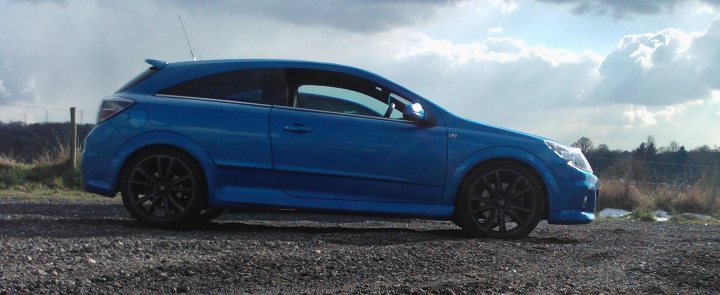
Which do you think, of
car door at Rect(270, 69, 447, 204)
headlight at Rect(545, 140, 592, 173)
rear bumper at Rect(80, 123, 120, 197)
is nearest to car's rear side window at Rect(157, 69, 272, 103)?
car door at Rect(270, 69, 447, 204)

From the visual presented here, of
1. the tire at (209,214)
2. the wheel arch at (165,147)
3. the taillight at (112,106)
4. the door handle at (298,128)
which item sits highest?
the taillight at (112,106)

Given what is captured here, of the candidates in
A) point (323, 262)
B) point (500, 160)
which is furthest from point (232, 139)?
point (500, 160)

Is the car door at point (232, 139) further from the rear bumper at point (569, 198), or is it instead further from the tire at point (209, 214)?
the rear bumper at point (569, 198)

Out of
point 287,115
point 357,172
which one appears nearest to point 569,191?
point 357,172

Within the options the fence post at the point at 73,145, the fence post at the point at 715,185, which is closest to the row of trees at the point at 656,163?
the fence post at the point at 715,185

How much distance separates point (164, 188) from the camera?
7.09 meters

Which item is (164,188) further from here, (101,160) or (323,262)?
(323,262)

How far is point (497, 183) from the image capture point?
286 inches

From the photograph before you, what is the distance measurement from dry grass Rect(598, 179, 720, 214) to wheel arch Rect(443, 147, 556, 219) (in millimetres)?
10691

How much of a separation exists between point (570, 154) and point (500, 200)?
0.82 metres

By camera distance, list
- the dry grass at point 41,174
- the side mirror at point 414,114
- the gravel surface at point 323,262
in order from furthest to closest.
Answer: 1. the dry grass at point 41,174
2. the side mirror at point 414,114
3. the gravel surface at point 323,262

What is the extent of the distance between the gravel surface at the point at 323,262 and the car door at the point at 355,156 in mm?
369

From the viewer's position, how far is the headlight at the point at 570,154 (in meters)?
7.43

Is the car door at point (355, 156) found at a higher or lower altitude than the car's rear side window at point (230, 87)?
lower
